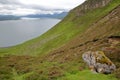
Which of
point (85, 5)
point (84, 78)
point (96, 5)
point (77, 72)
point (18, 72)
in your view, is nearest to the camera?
point (84, 78)

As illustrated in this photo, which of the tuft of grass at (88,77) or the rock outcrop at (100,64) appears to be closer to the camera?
the tuft of grass at (88,77)

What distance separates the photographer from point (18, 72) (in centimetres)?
3256

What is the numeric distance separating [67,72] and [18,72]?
7.78 m

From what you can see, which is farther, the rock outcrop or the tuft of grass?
the rock outcrop

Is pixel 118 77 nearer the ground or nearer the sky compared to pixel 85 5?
nearer the ground

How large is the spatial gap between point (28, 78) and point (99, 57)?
865cm

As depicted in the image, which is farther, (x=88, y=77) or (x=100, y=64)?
(x=100, y=64)

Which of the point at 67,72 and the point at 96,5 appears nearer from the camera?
the point at 67,72

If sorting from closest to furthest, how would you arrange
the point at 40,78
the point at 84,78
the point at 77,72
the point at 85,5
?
the point at 84,78, the point at 40,78, the point at 77,72, the point at 85,5

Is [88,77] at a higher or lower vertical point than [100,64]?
lower

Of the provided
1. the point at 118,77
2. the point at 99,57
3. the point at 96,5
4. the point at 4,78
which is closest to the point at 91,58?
the point at 99,57

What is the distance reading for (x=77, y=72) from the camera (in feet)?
91.1

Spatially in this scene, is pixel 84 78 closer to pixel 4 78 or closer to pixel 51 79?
pixel 51 79

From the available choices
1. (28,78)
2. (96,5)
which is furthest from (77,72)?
(96,5)
